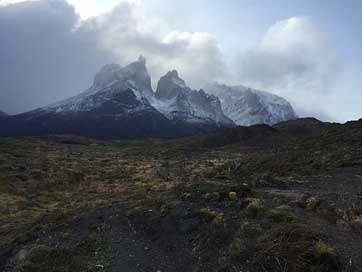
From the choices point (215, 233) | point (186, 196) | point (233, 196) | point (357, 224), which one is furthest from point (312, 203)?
point (186, 196)

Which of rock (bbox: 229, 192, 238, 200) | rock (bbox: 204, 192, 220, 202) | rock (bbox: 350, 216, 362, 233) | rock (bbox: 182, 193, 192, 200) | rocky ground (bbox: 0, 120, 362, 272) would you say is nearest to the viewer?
rocky ground (bbox: 0, 120, 362, 272)

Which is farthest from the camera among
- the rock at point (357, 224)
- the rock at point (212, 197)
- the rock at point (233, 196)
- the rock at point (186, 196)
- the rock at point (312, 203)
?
the rock at point (186, 196)

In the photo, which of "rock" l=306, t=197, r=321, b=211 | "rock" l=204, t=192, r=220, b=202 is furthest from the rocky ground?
"rock" l=204, t=192, r=220, b=202

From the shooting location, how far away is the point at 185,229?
57.9 ft

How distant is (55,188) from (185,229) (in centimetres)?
3334

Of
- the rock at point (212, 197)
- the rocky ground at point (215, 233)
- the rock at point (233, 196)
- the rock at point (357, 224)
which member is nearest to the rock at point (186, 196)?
the rocky ground at point (215, 233)

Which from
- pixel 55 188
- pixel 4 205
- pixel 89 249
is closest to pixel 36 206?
pixel 4 205

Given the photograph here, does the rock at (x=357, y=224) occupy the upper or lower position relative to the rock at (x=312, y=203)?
lower

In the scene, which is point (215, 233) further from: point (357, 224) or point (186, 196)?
point (186, 196)

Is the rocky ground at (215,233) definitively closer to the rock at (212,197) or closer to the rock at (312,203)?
the rock at (312,203)

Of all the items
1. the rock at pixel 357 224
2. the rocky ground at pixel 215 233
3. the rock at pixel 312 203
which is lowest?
the rocky ground at pixel 215 233

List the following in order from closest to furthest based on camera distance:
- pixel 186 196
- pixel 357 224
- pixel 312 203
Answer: pixel 357 224 < pixel 312 203 < pixel 186 196

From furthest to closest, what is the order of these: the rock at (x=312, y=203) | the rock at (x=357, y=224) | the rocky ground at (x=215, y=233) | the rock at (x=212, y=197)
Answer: the rock at (x=212, y=197) → the rock at (x=312, y=203) → the rock at (x=357, y=224) → the rocky ground at (x=215, y=233)

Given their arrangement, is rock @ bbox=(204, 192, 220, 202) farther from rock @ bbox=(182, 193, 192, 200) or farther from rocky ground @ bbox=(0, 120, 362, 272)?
rock @ bbox=(182, 193, 192, 200)
